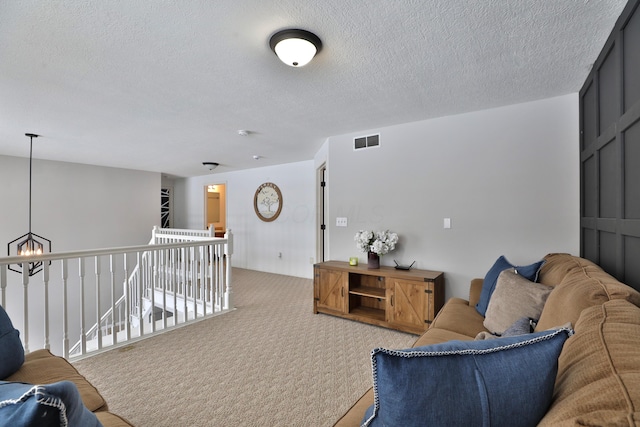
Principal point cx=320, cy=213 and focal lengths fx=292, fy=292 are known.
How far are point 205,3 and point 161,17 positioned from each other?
0.96 ft

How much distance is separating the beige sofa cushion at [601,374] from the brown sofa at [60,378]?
4.64ft

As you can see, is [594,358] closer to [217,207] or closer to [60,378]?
[60,378]

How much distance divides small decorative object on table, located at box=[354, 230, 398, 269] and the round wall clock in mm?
2935

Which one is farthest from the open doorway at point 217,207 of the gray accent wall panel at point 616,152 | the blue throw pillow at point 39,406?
the blue throw pillow at point 39,406

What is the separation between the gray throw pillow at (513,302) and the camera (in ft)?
5.79

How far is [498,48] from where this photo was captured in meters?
1.93

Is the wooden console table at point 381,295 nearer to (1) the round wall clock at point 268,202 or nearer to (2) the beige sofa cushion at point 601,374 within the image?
(2) the beige sofa cushion at point 601,374

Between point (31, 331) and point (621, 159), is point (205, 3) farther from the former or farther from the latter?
point (31, 331)

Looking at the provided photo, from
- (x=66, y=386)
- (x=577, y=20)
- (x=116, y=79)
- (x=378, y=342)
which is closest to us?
(x=66, y=386)

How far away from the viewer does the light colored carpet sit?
5.94 ft

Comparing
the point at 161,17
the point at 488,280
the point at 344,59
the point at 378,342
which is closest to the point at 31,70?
the point at 161,17

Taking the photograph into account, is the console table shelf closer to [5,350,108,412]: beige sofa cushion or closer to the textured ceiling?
the textured ceiling

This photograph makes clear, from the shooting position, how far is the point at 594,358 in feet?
2.43

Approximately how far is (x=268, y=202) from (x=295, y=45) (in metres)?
4.65
